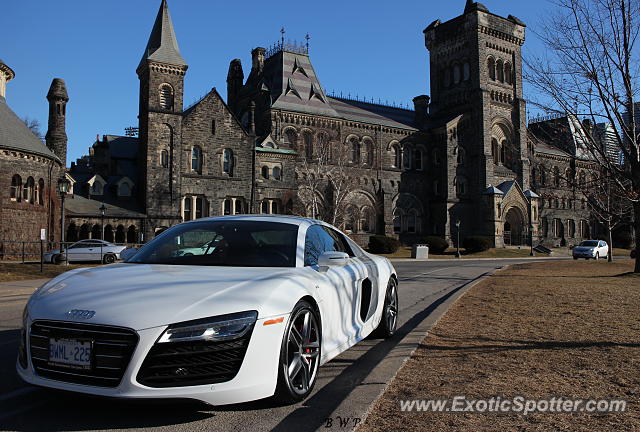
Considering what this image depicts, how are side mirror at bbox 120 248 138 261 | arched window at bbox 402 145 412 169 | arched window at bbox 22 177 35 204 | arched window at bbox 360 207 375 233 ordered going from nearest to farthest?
side mirror at bbox 120 248 138 261 → arched window at bbox 22 177 35 204 → arched window at bbox 360 207 375 233 → arched window at bbox 402 145 412 169

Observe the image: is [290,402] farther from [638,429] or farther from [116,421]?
[638,429]

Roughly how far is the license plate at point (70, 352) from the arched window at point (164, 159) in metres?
37.1

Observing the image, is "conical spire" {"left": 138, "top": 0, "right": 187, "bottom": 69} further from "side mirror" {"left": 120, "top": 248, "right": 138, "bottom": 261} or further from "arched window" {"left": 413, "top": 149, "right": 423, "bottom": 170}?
"side mirror" {"left": 120, "top": 248, "right": 138, "bottom": 261}

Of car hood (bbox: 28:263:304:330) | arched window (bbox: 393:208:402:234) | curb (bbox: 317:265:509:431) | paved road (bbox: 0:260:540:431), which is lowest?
paved road (bbox: 0:260:540:431)

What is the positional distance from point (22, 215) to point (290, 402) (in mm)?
31010

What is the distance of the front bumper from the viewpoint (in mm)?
3262

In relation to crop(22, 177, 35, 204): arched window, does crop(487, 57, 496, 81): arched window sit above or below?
above

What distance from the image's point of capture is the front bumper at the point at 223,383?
128 inches

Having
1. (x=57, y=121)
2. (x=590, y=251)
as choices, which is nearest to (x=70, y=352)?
(x=590, y=251)

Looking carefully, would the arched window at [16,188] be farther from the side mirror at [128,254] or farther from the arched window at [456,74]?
the arched window at [456,74]

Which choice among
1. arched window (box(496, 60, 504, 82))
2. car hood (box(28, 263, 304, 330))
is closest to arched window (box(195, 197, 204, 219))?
arched window (box(496, 60, 504, 82))

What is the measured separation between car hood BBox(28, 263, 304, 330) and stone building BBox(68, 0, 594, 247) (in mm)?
35025

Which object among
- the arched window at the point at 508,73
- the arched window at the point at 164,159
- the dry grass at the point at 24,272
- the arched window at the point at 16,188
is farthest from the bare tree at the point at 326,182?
the dry grass at the point at 24,272

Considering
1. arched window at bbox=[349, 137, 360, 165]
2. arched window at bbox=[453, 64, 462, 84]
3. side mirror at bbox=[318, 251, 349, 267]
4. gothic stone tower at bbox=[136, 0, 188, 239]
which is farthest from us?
arched window at bbox=[453, 64, 462, 84]
